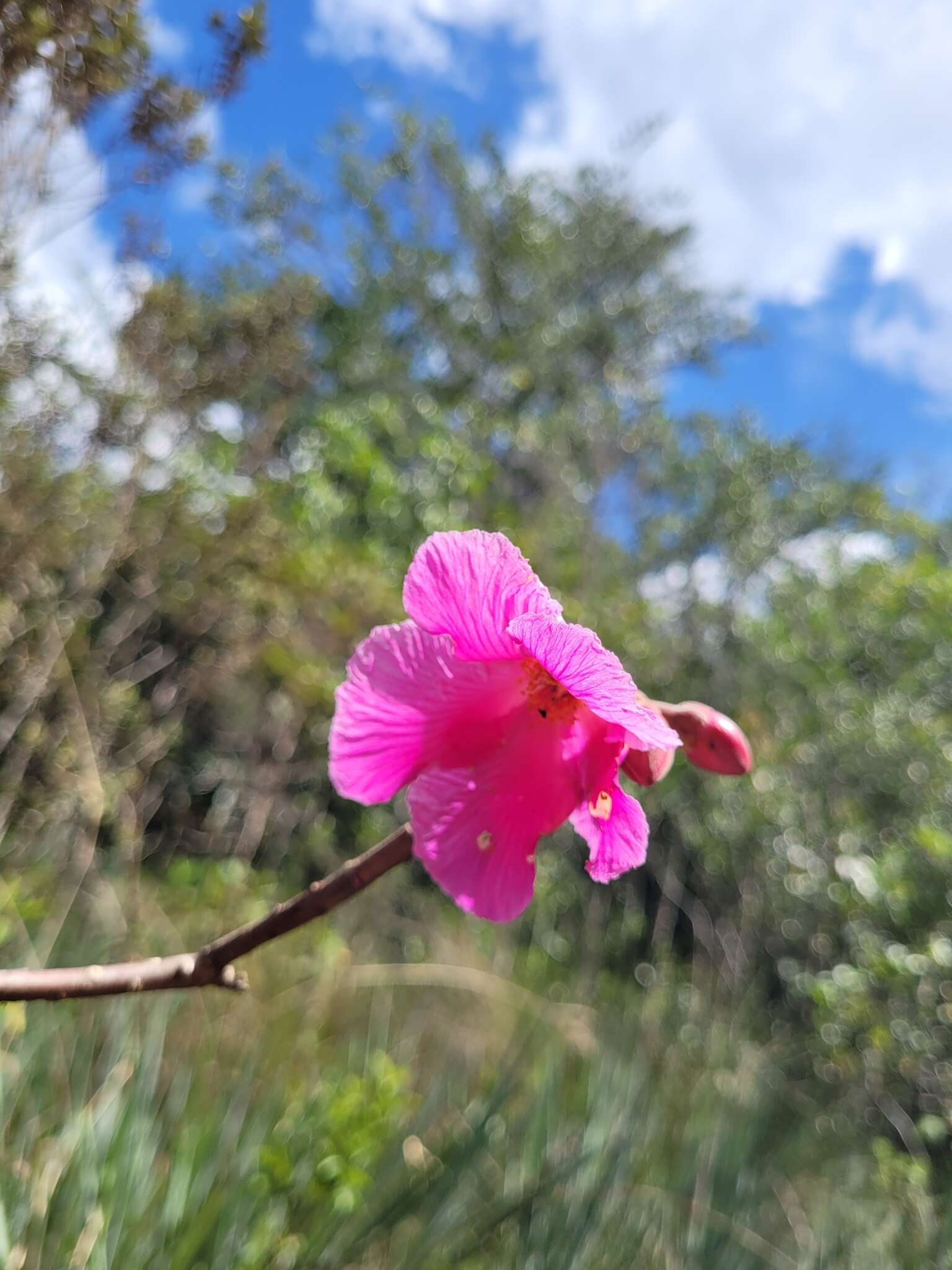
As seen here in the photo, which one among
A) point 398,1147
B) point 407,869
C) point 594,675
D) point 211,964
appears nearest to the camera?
point 211,964

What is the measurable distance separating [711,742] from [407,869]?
4.25 m

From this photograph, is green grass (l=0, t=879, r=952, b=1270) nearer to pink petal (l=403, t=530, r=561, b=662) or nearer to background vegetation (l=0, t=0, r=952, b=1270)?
background vegetation (l=0, t=0, r=952, b=1270)

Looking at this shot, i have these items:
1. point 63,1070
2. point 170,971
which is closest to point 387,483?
point 63,1070

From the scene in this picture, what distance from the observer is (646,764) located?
643mm

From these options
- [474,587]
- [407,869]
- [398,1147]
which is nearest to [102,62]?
[474,587]

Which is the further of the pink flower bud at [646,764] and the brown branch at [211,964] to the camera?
the pink flower bud at [646,764]

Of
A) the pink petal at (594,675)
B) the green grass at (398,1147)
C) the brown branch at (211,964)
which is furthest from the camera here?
the green grass at (398,1147)

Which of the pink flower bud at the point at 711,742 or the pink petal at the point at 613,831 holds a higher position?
the pink flower bud at the point at 711,742

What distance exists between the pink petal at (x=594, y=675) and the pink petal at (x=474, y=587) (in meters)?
0.02

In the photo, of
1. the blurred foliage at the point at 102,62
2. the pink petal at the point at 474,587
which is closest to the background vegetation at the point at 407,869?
the blurred foliage at the point at 102,62

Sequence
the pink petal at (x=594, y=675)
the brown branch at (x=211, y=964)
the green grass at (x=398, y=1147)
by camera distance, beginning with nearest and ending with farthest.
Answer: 1. the brown branch at (x=211, y=964)
2. the pink petal at (x=594, y=675)
3. the green grass at (x=398, y=1147)

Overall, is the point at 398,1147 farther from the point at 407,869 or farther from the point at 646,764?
the point at 407,869

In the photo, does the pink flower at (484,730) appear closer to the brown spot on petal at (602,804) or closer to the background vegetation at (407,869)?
the brown spot on petal at (602,804)

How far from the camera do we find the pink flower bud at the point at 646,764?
2.10ft
